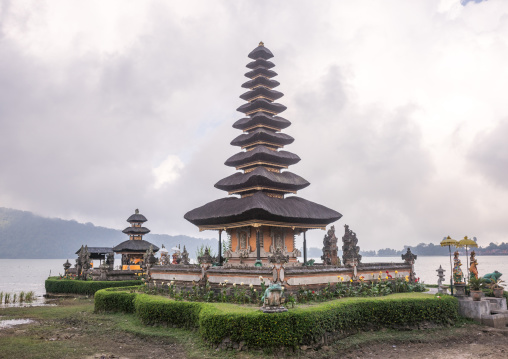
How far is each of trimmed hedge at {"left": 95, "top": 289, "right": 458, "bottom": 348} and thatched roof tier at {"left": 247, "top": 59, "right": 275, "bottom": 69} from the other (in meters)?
22.7

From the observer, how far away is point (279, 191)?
3016 centimetres

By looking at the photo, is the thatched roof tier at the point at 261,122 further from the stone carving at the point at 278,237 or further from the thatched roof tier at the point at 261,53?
the stone carving at the point at 278,237

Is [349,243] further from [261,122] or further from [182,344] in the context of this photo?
[182,344]

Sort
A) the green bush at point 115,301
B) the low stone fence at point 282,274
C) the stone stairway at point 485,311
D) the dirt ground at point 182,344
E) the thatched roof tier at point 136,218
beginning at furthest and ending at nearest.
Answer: the thatched roof tier at point 136,218
the green bush at point 115,301
the low stone fence at point 282,274
the stone stairway at point 485,311
the dirt ground at point 182,344

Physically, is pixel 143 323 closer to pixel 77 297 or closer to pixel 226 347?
pixel 226 347

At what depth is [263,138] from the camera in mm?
31672

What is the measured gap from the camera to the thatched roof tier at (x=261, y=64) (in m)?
34.8

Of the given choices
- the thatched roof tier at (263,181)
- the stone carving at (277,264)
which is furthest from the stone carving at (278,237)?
the stone carving at (277,264)

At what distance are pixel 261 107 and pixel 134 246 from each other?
26.8 metres

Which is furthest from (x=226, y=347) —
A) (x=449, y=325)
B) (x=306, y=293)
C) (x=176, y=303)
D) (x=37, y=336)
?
(x=449, y=325)

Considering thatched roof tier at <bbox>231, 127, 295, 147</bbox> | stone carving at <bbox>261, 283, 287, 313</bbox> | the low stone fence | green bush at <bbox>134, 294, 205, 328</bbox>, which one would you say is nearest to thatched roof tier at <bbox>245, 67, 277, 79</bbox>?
thatched roof tier at <bbox>231, 127, 295, 147</bbox>

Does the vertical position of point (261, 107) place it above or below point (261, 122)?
above

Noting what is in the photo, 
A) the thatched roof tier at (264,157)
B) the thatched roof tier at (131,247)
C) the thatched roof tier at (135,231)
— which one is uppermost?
the thatched roof tier at (264,157)

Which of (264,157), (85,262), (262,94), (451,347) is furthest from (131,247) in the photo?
(451,347)
